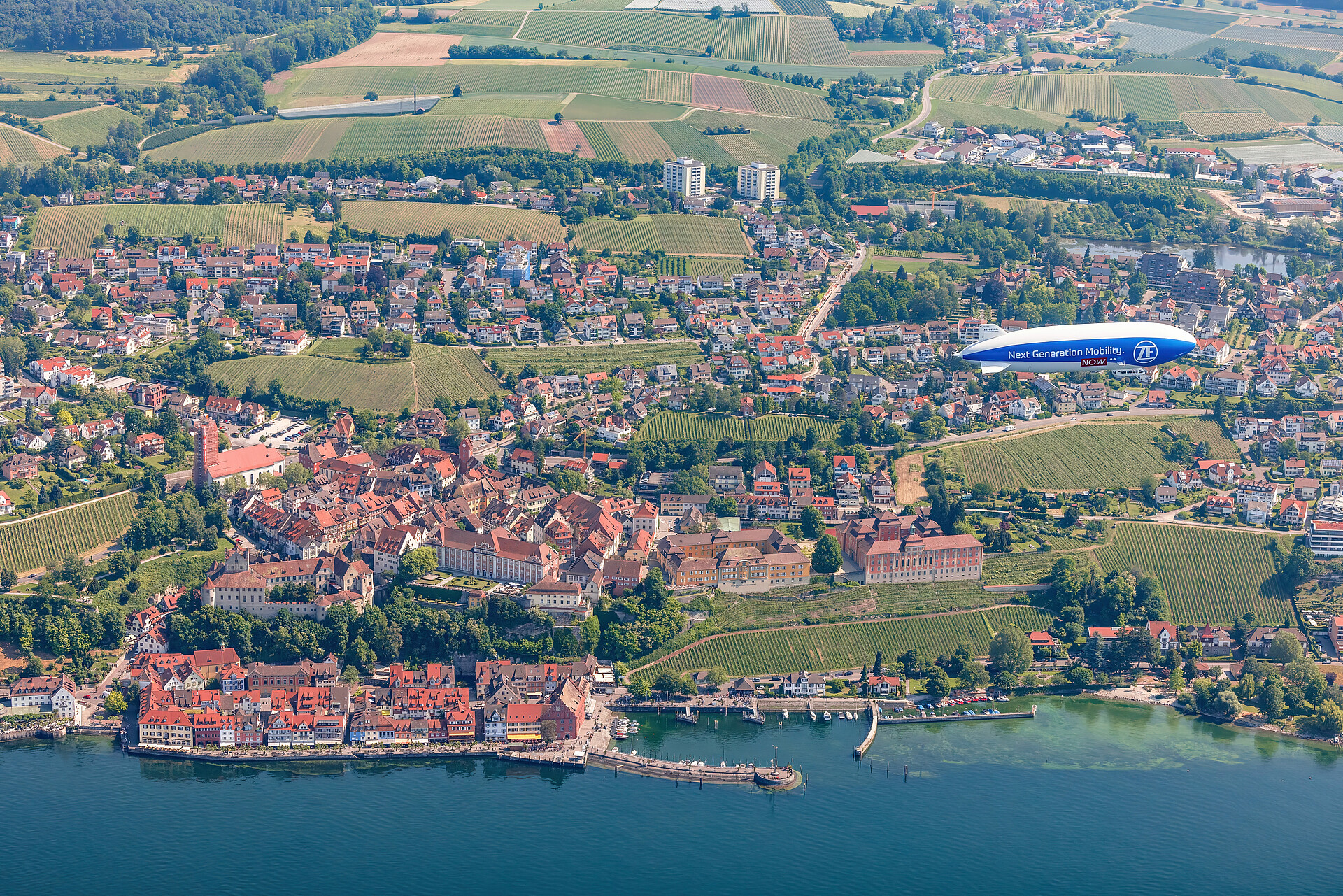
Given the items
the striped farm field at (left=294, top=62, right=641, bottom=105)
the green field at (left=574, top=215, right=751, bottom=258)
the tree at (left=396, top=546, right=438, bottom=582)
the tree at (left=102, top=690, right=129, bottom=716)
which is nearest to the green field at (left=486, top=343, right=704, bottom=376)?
the green field at (left=574, top=215, right=751, bottom=258)

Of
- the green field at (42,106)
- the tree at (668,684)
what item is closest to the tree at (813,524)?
the tree at (668,684)

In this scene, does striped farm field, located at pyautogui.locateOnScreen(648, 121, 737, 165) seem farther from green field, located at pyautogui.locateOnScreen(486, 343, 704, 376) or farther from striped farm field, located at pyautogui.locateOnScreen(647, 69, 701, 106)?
green field, located at pyautogui.locateOnScreen(486, 343, 704, 376)

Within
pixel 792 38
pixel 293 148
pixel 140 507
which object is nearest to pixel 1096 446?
pixel 140 507

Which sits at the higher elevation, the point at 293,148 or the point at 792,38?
the point at 792,38

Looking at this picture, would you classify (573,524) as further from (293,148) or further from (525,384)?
(293,148)

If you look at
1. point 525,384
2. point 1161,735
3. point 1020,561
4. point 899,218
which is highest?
point 899,218

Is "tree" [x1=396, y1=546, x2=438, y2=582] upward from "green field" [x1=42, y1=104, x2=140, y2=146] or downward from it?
downward
